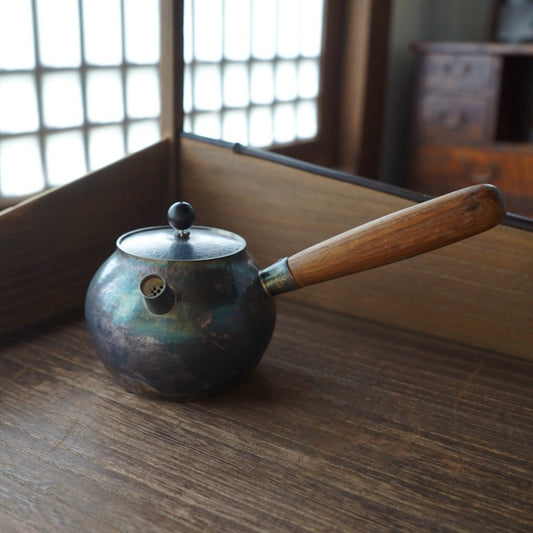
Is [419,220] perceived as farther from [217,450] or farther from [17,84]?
[17,84]

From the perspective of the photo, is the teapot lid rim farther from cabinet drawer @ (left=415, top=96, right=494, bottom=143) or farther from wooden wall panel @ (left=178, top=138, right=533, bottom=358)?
cabinet drawer @ (left=415, top=96, right=494, bottom=143)

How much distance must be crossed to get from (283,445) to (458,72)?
1930mm

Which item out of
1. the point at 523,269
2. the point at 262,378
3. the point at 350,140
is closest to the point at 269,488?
the point at 262,378

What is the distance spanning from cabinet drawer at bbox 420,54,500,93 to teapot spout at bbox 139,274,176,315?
6.18 feet

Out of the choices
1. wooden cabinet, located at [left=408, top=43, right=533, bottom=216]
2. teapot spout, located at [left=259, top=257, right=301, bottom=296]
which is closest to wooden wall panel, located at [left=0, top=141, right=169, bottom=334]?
teapot spout, located at [left=259, top=257, right=301, bottom=296]

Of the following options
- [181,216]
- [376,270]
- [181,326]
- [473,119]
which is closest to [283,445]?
[181,326]

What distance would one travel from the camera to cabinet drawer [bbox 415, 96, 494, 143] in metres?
2.30

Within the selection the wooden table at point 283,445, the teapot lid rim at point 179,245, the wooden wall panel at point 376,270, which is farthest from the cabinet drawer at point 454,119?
the teapot lid rim at point 179,245

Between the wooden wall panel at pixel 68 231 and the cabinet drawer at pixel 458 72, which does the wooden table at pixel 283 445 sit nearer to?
the wooden wall panel at pixel 68 231

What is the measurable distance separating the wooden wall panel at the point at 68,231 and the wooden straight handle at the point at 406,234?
33cm

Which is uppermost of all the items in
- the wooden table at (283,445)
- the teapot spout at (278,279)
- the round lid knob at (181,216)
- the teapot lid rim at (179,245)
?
the round lid knob at (181,216)

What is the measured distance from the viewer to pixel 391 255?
653mm

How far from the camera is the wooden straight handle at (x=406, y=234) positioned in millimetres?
611

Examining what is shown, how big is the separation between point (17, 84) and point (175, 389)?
2.97ft
